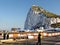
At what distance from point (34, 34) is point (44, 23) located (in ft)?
448

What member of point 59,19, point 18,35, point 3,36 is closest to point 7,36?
point 3,36

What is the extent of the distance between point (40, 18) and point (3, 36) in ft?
492

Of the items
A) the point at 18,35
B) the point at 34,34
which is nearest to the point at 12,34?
the point at 18,35

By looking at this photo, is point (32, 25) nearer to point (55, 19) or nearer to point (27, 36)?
point (55, 19)

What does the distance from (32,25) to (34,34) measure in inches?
5515

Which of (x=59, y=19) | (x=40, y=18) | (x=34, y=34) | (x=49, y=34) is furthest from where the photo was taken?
(x=40, y=18)

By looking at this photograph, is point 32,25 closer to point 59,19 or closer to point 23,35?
point 59,19

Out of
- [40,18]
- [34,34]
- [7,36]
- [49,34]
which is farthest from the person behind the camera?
[40,18]

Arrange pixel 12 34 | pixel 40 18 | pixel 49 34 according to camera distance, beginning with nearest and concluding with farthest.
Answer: pixel 12 34 → pixel 49 34 → pixel 40 18

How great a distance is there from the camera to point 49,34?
65.9 metres

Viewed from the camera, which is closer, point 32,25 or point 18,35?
point 18,35

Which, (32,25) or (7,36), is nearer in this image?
(7,36)

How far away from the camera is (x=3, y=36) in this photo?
51281 mm

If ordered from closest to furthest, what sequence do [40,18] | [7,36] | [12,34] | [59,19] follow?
[7,36] → [12,34] → [59,19] → [40,18]
